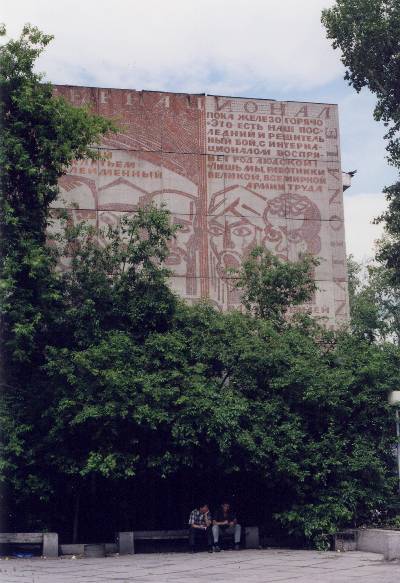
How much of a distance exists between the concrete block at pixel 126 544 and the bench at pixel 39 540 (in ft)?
5.30

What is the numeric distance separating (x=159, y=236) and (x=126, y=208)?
769 cm

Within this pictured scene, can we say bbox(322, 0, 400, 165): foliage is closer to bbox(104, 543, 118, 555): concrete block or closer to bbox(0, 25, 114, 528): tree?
bbox(0, 25, 114, 528): tree

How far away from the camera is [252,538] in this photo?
22.2 meters

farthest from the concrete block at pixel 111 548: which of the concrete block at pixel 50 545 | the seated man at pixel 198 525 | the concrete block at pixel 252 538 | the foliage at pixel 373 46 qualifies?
the foliage at pixel 373 46

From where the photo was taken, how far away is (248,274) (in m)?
26.6

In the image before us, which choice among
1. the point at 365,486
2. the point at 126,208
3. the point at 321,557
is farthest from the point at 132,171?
the point at 321,557

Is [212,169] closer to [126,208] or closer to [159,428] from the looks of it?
[126,208]

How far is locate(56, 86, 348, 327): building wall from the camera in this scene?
31250 millimetres

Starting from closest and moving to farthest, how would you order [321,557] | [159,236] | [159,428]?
1. [321,557]
2. [159,428]
3. [159,236]

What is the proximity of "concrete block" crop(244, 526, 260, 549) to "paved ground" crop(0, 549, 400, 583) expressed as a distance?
1.40 meters

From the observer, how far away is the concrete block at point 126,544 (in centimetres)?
2088

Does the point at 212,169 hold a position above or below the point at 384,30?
below

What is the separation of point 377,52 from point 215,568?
17.8 metres

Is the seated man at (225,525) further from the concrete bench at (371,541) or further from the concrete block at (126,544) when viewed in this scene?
the concrete bench at (371,541)
